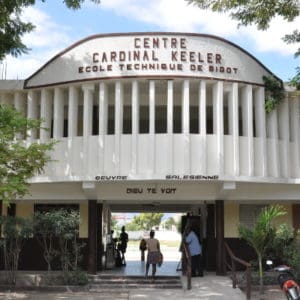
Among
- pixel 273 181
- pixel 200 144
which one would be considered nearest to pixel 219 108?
pixel 200 144

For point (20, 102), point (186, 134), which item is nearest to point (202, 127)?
point (186, 134)

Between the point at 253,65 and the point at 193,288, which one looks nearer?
the point at 193,288

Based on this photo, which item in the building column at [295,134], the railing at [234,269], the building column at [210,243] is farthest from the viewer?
the building column at [210,243]

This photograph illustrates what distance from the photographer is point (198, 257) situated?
1822 centimetres

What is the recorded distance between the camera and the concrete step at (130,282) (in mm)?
17594

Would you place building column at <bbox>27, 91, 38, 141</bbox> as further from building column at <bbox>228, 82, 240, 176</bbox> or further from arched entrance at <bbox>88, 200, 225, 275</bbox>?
building column at <bbox>228, 82, 240, 176</bbox>

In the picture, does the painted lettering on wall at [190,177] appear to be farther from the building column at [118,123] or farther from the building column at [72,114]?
the building column at [72,114]

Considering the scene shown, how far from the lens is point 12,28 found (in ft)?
57.0

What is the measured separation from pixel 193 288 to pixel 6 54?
8.83 metres

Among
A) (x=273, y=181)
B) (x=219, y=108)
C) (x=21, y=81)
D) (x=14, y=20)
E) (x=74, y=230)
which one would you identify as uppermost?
(x=14, y=20)

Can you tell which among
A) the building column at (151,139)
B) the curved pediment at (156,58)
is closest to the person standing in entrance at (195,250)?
the building column at (151,139)

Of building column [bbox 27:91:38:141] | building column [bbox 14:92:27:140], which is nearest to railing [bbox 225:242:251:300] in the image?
building column [bbox 27:91:38:141]

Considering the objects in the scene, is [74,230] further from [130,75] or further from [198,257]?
[130,75]

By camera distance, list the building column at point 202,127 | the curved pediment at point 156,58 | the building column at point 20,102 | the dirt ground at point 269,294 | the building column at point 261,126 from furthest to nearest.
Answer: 1. the building column at point 20,102
2. the building column at point 261,126
3. the curved pediment at point 156,58
4. the building column at point 202,127
5. the dirt ground at point 269,294
